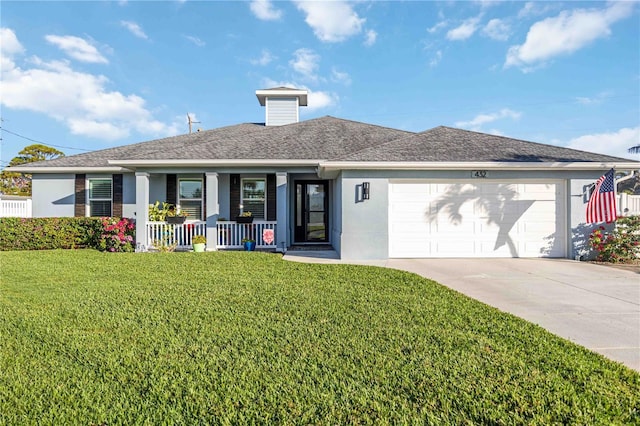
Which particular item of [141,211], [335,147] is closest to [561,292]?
[335,147]

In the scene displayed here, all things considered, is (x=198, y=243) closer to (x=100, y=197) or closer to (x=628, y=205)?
(x=100, y=197)

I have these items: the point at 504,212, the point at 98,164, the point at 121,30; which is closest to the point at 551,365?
the point at 504,212

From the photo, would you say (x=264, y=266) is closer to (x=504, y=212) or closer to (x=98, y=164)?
(x=504, y=212)

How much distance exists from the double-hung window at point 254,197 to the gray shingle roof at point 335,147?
1283 millimetres

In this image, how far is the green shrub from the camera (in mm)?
10273

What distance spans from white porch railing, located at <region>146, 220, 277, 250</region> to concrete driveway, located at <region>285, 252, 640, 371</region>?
228 centimetres

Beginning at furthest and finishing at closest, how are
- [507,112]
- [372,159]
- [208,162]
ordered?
[507,112] → [208,162] → [372,159]

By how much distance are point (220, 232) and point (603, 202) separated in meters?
10.9

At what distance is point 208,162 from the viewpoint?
33.6ft

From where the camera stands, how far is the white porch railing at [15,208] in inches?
472

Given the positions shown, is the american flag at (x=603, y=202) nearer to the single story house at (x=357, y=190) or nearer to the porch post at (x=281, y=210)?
the single story house at (x=357, y=190)

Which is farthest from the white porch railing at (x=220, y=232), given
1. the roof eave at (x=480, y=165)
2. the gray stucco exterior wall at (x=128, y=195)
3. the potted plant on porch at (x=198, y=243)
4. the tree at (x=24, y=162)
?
the tree at (x=24, y=162)

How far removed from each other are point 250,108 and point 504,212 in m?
16.1

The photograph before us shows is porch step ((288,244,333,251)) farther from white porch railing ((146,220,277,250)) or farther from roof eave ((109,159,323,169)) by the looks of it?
roof eave ((109,159,323,169))
